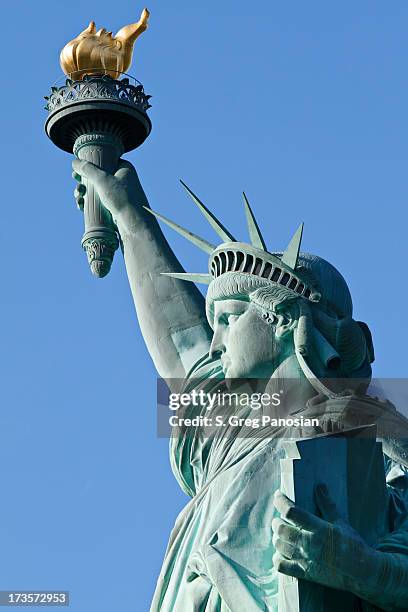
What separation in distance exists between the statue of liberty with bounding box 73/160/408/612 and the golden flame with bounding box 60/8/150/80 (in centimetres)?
249

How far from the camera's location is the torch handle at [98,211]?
18188 mm

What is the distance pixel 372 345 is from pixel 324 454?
59.6 inches

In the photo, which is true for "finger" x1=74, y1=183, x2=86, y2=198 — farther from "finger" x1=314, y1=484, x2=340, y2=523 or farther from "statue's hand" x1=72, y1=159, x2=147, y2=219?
"finger" x1=314, y1=484, x2=340, y2=523

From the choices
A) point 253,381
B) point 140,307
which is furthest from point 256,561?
point 140,307

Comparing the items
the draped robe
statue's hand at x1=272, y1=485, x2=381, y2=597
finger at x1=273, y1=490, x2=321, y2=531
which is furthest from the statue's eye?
finger at x1=273, y1=490, x2=321, y2=531

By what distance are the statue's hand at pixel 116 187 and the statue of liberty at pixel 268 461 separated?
1459 mm

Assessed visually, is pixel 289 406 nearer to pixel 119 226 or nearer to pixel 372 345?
pixel 372 345

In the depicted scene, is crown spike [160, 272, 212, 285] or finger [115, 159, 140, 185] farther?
finger [115, 159, 140, 185]

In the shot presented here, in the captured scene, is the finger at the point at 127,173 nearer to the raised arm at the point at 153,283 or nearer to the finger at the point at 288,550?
the raised arm at the point at 153,283

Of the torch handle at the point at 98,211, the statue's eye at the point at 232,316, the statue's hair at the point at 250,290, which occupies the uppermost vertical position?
the torch handle at the point at 98,211

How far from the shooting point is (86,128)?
60.4ft

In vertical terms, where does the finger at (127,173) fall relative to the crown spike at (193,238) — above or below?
above

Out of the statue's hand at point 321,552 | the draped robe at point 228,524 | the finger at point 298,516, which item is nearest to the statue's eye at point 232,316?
the draped robe at point 228,524

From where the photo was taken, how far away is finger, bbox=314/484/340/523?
14.4 meters
